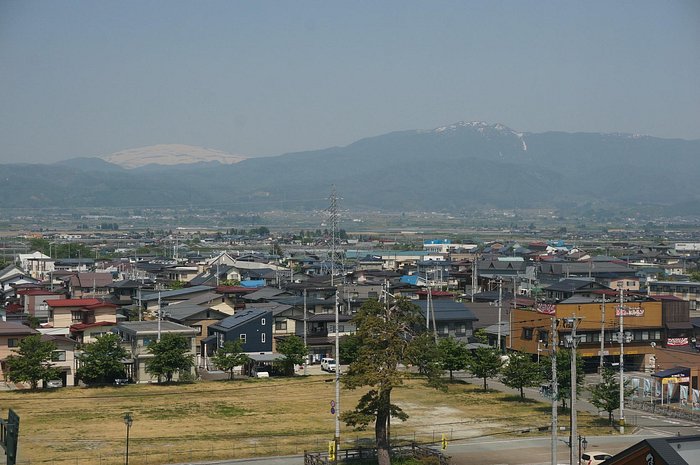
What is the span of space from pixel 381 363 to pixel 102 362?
8.75 metres

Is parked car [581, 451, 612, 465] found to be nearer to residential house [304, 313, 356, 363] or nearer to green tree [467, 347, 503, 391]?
green tree [467, 347, 503, 391]

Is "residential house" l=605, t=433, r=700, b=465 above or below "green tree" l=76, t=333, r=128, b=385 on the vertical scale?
Result: above

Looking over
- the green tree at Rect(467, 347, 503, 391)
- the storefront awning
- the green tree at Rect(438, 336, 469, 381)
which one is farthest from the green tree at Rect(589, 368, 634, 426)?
the green tree at Rect(438, 336, 469, 381)

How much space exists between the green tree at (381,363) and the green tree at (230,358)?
8130 millimetres

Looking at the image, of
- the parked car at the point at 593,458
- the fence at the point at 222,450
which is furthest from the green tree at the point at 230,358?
the parked car at the point at 593,458

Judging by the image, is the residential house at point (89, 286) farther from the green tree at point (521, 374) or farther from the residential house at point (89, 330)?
the green tree at point (521, 374)

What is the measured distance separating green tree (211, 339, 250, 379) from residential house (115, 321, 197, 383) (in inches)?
27.2

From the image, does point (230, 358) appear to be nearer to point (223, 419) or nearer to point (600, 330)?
point (223, 419)

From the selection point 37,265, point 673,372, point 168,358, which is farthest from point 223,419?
point 37,265

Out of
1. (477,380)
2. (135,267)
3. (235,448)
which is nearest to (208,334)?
(477,380)

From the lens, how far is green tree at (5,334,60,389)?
62.4ft

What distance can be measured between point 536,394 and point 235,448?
26.8 ft

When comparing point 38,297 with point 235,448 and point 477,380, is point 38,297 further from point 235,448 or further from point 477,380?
point 235,448

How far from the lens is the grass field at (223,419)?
14398 millimetres
